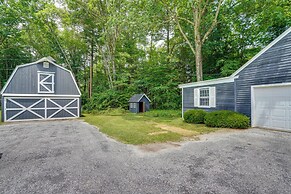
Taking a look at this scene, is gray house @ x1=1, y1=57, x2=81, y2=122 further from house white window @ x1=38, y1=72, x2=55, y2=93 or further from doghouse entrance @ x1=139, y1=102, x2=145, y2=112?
doghouse entrance @ x1=139, y1=102, x2=145, y2=112

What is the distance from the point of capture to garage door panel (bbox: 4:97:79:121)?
1073 cm

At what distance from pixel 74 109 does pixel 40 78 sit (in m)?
3.66

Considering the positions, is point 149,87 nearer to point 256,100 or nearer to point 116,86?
point 116,86

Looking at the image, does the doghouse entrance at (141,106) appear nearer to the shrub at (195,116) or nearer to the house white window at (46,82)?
the shrub at (195,116)

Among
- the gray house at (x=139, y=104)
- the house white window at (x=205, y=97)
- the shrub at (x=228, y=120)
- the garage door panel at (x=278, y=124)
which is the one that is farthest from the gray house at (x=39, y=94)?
the garage door panel at (x=278, y=124)

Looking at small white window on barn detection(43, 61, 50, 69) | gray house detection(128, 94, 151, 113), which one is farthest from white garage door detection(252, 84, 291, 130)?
small white window on barn detection(43, 61, 50, 69)

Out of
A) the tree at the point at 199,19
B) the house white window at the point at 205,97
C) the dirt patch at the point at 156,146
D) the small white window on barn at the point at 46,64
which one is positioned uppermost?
the tree at the point at 199,19

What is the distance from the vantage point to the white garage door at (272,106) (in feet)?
20.5

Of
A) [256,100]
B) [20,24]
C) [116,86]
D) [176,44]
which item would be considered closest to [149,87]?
[116,86]

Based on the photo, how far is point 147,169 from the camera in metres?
2.96

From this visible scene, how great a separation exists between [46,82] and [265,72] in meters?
14.7

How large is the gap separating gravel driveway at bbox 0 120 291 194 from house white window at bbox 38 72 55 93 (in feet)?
28.1

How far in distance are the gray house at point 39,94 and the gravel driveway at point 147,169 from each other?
326 inches

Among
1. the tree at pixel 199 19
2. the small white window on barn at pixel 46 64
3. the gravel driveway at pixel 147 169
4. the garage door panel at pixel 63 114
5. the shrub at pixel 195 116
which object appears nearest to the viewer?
the gravel driveway at pixel 147 169
